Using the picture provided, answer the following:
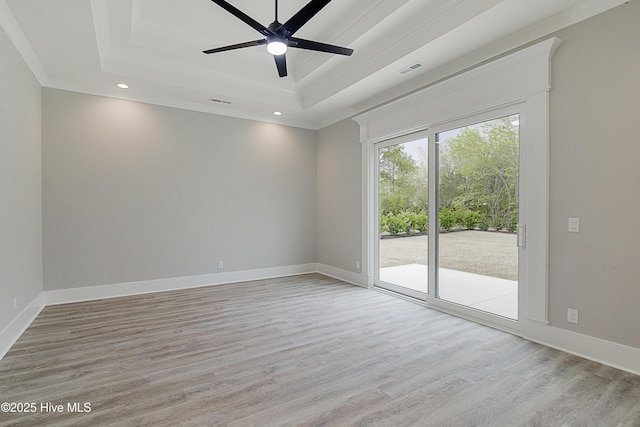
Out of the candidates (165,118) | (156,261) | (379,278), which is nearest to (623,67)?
(379,278)

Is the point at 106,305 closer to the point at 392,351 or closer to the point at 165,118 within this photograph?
the point at 165,118

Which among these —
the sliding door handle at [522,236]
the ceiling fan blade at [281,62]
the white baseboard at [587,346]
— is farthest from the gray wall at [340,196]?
the white baseboard at [587,346]

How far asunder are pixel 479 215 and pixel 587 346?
1.52m

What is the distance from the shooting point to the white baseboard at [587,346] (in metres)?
2.42

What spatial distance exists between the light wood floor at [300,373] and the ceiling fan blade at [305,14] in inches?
111

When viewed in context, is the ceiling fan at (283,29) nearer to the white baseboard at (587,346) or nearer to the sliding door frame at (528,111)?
the sliding door frame at (528,111)

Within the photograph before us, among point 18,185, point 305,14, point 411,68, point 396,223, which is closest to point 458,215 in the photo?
point 396,223

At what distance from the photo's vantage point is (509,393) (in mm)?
2154

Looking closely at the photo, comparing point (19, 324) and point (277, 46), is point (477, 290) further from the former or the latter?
point (19, 324)

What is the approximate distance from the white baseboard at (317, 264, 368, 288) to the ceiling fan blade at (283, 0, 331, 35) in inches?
148

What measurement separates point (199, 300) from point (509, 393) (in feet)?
12.3

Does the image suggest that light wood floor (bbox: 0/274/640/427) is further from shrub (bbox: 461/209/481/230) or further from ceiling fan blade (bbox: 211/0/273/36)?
ceiling fan blade (bbox: 211/0/273/36)

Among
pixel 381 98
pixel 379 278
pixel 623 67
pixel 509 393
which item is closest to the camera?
pixel 509 393

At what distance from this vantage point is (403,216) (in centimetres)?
466
